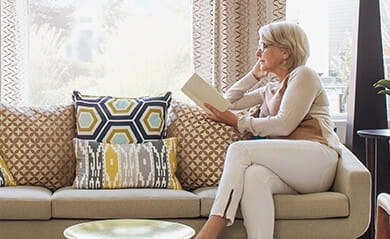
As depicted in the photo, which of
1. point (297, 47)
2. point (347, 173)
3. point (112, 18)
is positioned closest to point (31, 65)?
point (112, 18)

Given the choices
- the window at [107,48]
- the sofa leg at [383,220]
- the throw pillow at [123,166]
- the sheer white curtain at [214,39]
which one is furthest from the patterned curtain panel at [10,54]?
the sofa leg at [383,220]

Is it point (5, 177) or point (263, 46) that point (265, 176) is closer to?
point (263, 46)

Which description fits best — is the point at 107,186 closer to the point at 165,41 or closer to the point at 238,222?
the point at 238,222

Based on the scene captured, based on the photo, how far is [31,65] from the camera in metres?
4.15

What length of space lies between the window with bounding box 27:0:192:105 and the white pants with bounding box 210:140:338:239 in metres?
1.42

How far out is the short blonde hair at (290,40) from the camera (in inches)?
127

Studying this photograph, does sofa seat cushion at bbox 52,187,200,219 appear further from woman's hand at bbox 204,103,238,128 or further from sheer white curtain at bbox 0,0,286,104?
sheer white curtain at bbox 0,0,286,104

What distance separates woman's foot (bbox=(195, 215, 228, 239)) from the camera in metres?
2.67

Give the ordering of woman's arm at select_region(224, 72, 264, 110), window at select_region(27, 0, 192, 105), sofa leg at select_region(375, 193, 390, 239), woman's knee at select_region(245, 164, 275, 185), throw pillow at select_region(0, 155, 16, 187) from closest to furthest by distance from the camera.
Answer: sofa leg at select_region(375, 193, 390, 239)
woman's knee at select_region(245, 164, 275, 185)
throw pillow at select_region(0, 155, 16, 187)
woman's arm at select_region(224, 72, 264, 110)
window at select_region(27, 0, 192, 105)

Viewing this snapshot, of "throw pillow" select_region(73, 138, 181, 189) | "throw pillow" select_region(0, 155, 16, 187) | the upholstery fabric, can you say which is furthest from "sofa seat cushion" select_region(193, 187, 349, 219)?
"throw pillow" select_region(0, 155, 16, 187)

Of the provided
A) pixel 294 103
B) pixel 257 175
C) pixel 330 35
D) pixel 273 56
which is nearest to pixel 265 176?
pixel 257 175

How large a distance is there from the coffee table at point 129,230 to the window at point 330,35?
2.24 m

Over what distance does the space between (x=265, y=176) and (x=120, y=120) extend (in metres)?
0.93

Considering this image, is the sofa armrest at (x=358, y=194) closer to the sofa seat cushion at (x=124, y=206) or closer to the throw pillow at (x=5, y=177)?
the sofa seat cushion at (x=124, y=206)
